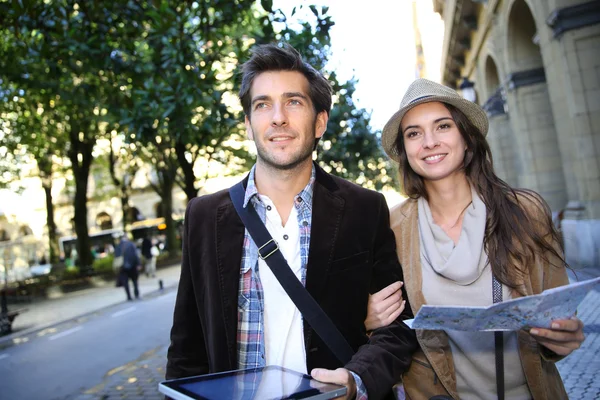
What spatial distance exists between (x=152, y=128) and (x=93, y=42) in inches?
54.4

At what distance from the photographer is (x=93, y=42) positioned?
273 inches

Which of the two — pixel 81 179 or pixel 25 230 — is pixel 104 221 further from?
pixel 81 179

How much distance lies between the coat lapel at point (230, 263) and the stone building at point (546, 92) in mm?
2827

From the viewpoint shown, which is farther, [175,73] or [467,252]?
[175,73]

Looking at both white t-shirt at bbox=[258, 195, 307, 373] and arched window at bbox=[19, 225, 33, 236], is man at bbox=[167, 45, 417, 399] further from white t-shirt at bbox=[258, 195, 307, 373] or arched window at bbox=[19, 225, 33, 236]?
arched window at bbox=[19, 225, 33, 236]

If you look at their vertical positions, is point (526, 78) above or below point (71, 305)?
above

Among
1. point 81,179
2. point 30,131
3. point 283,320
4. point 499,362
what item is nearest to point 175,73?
point 283,320

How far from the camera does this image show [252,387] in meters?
1.69

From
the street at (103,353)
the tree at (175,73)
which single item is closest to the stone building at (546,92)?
the street at (103,353)

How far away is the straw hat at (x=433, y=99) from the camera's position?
2482 millimetres

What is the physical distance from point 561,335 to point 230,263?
1391 mm

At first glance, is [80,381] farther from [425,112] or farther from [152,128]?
[425,112]

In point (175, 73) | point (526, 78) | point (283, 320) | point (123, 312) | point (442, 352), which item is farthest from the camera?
point (123, 312)

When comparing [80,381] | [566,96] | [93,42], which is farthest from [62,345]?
[566,96]
